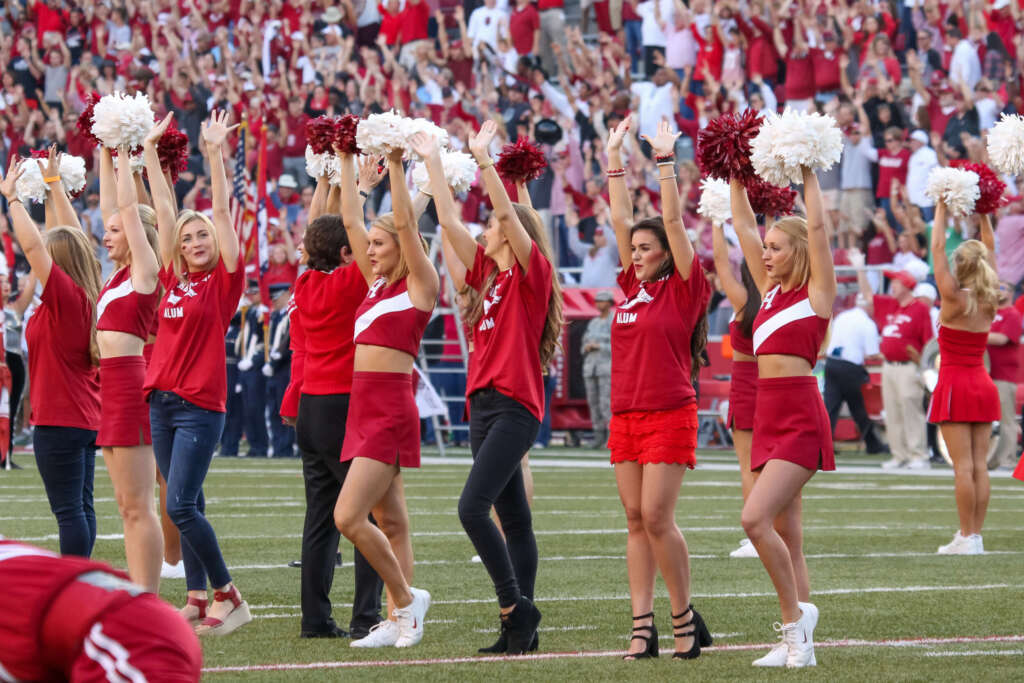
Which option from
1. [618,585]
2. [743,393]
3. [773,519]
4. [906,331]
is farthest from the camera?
[906,331]

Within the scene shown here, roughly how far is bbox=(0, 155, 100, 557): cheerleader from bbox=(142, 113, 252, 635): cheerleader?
0.42 meters

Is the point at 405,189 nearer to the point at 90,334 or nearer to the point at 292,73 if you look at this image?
the point at 90,334

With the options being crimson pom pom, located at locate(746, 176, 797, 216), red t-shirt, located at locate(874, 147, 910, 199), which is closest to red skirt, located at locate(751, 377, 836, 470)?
crimson pom pom, located at locate(746, 176, 797, 216)

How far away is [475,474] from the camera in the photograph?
6016mm

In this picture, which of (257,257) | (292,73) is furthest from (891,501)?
(292,73)

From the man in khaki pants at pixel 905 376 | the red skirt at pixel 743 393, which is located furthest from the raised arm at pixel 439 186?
the man in khaki pants at pixel 905 376

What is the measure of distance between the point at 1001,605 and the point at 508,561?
2667 millimetres

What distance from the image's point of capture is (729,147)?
5898 mm

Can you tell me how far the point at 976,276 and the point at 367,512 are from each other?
4570mm

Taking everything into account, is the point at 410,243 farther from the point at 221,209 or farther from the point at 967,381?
the point at 967,381

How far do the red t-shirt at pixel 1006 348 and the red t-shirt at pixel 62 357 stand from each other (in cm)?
924

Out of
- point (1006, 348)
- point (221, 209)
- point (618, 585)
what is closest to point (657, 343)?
point (221, 209)

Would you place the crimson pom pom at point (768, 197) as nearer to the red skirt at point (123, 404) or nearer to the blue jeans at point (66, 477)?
the red skirt at point (123, 404)

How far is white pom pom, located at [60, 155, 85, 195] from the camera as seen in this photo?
25.1 ft
